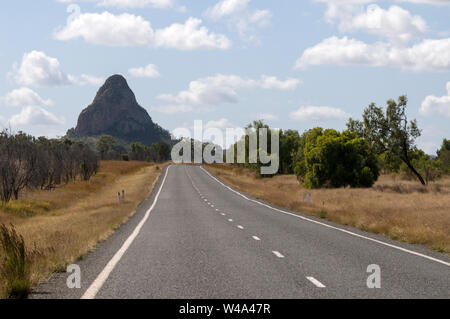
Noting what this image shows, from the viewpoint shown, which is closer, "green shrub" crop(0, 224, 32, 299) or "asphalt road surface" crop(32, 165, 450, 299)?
"green shrub" crop(0, 224, 32, 299)

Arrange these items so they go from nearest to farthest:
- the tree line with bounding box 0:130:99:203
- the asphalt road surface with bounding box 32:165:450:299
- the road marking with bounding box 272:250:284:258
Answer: the asphalt road surface with bounding box 32:165:450:299
the road marking with bounding box 272:250:284:258
the tree line with bounding box 0:130:99:203

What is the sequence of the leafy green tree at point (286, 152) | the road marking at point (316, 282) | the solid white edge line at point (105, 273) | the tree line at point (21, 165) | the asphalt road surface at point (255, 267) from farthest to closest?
the leafy green tree at point (286, 152) < the tree line at point (21, 165) < the road marking at point (316, 282) < the asphalt road surface at point (255, 267) < the solid white edge line at point (105, 273)

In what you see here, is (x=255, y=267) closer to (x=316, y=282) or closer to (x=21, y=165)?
(x=316, y=282)

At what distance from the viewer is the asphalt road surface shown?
7340mm

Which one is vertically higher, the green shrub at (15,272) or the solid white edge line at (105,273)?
the green shrub at (15,272)

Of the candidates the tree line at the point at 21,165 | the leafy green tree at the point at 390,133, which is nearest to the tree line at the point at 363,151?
the leafy green tree at the point at 390,133

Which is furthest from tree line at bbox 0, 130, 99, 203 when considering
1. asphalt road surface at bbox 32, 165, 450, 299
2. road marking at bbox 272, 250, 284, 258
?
road marking at bbox 272, 250, 284, 258

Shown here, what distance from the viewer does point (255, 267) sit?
9.45 m

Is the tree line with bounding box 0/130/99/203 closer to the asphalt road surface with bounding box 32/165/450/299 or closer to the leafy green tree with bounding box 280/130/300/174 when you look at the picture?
the asphalt road surface with bounding box 32/165/450/299

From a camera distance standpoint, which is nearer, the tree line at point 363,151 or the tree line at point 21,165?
the tree line at point 21,165

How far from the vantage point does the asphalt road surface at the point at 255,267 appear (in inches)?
289

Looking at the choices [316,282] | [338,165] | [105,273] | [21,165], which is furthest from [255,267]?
[338,165]

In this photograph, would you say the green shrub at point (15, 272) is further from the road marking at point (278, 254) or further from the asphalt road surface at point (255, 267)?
the road marking at point (278, 254)

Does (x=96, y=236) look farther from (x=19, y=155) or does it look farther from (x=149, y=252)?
(x=19, y=155)
